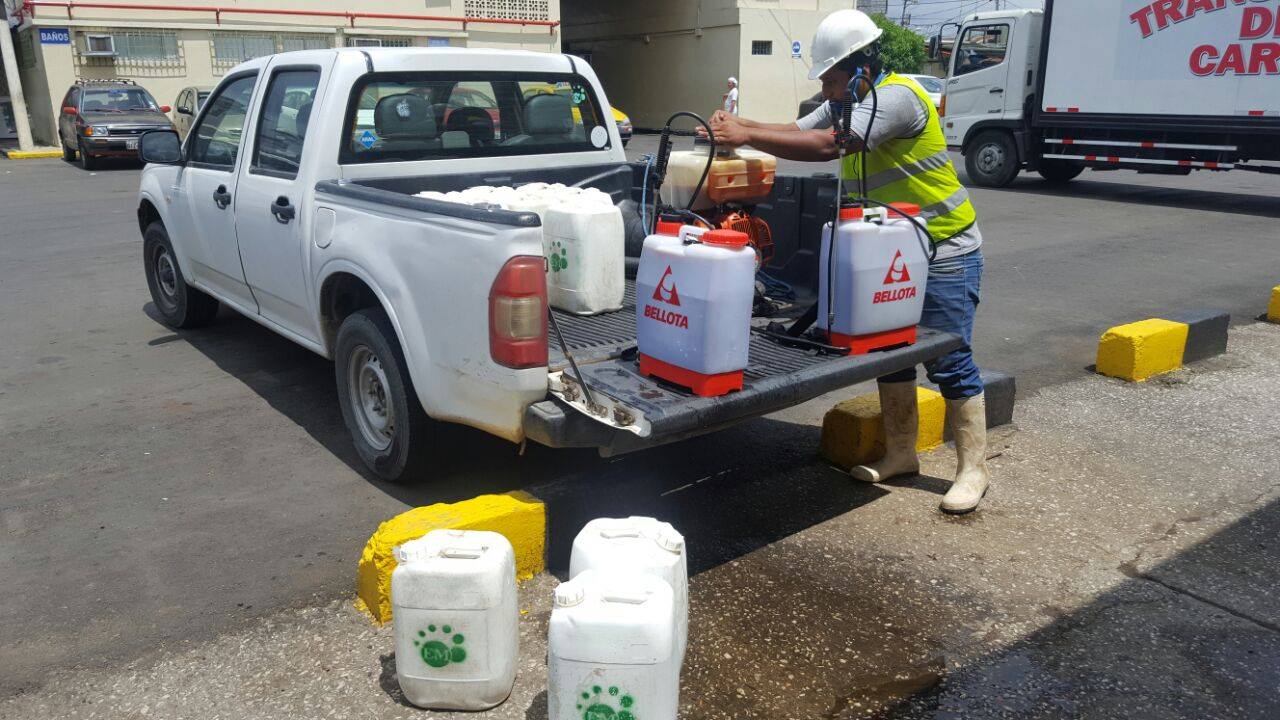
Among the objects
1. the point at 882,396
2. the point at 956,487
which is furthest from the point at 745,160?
the point at 956,487

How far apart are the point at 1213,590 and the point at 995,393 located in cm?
175

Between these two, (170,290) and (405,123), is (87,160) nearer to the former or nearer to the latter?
(170,290)

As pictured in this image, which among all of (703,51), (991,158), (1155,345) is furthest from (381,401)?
(703,51)

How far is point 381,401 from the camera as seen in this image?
14.7 feet

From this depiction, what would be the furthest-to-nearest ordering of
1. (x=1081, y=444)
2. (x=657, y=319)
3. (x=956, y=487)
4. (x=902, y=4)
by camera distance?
1. (x=902, y=4)
2. (x=1081, y=444)
3. (x=956, y=487)
4. (x=657, y=319)

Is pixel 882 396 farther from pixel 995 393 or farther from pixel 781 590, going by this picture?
pixel 781 590

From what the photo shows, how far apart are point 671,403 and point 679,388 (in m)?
0.16

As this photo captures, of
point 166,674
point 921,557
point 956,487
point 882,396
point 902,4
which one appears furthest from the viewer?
point 902,4

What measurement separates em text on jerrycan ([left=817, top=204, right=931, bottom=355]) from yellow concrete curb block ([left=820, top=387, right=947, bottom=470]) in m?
0.76

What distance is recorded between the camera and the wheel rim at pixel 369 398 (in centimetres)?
441

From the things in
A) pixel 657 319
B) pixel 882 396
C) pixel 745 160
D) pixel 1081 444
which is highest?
pixel 745 160

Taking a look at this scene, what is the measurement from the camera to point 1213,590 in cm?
370

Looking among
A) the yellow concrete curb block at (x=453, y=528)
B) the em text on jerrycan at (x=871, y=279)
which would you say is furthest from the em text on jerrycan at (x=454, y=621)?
the em text on jerrycan at (x=871, y=279)

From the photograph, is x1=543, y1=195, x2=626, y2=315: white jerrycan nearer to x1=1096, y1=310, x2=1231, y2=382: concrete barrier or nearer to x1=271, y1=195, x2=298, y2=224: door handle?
x1=271, y1=195, x2=298, y2=224: door handle
